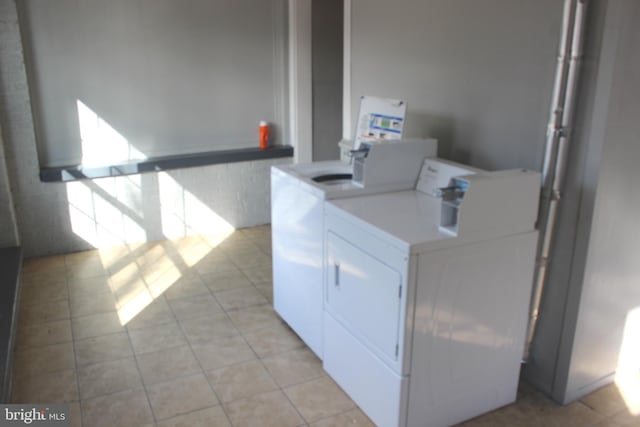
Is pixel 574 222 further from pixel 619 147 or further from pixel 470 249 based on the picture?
pixel 470 249

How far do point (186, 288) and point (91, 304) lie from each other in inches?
24.1

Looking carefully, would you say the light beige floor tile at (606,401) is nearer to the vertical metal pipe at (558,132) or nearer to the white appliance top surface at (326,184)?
the vertical metal pipe at (558,132)

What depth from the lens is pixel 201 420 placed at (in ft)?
7.98

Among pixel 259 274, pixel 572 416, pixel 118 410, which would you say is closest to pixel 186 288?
pixel 259 274

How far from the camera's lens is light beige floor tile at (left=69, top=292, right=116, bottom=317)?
11.2ft

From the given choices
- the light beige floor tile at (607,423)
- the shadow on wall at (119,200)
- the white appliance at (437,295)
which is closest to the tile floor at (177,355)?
the light beige floor tile at (607,423)

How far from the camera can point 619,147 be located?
90.1 inches

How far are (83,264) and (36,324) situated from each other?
0.96 metres

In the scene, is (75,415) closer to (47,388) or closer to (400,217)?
(47,388)

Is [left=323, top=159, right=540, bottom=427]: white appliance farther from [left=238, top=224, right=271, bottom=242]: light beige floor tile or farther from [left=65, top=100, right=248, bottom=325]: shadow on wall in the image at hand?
[left=238, top=224, right=271, bottom=242]: light beige floor tile

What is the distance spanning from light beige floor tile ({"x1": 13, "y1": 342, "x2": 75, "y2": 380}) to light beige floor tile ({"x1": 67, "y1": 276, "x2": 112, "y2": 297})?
69cm

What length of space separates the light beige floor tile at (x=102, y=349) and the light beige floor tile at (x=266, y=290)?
3.06 ft

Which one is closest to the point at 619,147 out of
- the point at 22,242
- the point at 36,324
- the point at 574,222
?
the point at 574,222

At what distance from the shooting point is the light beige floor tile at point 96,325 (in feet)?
10.4
